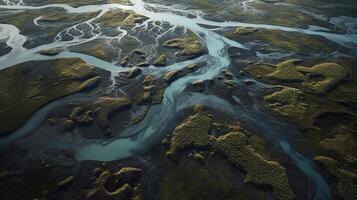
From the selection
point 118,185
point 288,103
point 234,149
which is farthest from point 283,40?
point 118,185

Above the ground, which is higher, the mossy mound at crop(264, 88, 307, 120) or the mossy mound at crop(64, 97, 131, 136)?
the mossy mound at crop(264, 88, 307, 120)

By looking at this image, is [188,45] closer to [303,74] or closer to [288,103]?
[303,74]

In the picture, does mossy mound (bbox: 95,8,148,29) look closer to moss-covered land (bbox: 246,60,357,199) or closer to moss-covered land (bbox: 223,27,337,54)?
moss-covered land (bbox: 223,27,337,54)

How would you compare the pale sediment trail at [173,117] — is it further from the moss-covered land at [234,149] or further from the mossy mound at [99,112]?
the mossy mound at [99,112]

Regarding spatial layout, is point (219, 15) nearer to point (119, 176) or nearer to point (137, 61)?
point (137, 61)

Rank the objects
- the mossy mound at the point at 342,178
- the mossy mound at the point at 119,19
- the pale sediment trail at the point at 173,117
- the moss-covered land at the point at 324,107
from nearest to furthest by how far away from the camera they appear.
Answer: the mossy mound at the point at 342,178 → the moss-covered land at the point at 324,107 → the pale sediment trail at the point at 173,117 → the mossy mound at the point at 119,19

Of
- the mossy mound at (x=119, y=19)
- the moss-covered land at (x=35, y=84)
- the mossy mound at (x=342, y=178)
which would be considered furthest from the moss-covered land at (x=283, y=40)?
the moss-covered land at (x=35, y=84)

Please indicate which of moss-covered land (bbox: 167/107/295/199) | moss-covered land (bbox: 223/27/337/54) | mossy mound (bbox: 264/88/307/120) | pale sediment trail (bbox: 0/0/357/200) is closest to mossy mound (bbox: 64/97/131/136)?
pale sediment trail (bbox: 0/0/357/200)

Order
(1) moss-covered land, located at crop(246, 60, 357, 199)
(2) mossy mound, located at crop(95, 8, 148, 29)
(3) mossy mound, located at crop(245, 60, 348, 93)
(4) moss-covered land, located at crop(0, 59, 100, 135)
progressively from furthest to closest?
(2) mossy mound, located at crop(95, 8, 148, 29) < (3) mossy mound, located at crop(245, 60, 348, 93) < (4) moss-covered land, located at crop(0, 59, 100, 135) < (1) moss-covered land, located at crop(246, 60, 357, 199)
